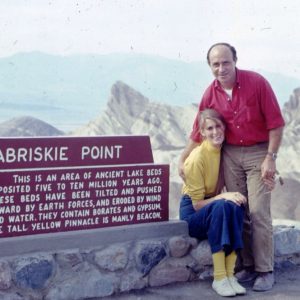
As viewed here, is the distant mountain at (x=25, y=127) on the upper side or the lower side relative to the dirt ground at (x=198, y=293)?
upper

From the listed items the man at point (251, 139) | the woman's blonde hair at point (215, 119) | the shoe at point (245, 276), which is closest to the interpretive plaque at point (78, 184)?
the woman's blonde hair at point (215, 119)

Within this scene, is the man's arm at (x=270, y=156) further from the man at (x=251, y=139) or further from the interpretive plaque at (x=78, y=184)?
the interpretive plaque at (x=78, y=184)

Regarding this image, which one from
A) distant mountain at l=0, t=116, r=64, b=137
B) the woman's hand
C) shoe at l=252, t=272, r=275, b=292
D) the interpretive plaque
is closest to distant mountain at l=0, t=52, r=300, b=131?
distant mountain at l=0, t=116, r=64, b=137

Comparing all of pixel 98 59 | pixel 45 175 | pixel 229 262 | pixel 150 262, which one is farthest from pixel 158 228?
pixel 98 59

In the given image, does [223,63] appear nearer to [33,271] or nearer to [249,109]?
[249,109]

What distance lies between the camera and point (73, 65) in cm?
618

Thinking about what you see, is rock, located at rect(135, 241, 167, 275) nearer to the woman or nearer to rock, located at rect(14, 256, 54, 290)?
the woman

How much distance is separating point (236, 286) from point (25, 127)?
294 centimetres

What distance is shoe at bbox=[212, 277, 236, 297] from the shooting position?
3717 mm

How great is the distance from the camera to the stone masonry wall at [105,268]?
352 centimetres

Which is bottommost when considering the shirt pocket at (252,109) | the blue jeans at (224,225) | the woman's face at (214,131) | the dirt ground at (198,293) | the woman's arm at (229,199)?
the dirt ground at (198,293)

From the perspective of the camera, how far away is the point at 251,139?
153 inches

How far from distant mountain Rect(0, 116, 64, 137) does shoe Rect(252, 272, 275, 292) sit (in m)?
2.80

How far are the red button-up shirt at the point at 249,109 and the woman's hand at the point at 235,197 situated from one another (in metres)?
0.30
